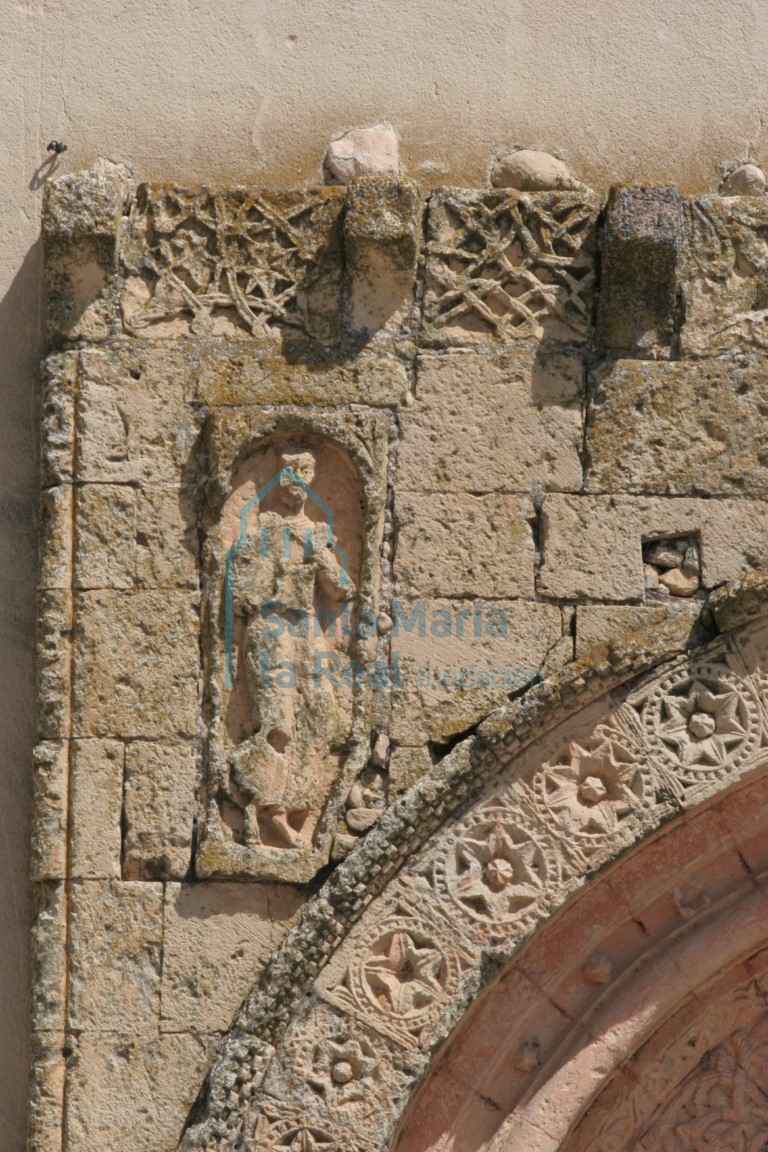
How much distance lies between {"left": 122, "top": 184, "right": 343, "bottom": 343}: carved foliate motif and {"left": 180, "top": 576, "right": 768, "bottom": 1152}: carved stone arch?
150cm

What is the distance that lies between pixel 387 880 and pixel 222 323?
1872 millimetres

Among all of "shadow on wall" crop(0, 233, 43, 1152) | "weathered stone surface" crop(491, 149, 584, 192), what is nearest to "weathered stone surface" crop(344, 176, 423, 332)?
"weathered stone surface" crop(491, 149, 584, 192)

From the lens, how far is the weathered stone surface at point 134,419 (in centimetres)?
535

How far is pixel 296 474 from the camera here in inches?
212

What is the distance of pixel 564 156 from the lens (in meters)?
5.67

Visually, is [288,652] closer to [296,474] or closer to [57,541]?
[296,474]

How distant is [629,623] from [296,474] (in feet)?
3.82

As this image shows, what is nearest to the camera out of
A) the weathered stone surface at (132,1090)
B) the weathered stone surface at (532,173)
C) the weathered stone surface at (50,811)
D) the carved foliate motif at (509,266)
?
the weathered stone surface at (132,1090)

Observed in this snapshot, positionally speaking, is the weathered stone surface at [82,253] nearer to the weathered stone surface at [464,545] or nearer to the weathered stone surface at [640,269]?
the weathered stone surface at [464,545]

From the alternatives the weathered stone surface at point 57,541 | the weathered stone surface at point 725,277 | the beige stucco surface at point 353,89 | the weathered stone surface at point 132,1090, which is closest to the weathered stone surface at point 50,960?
the weathered stone surface at point 132,1090

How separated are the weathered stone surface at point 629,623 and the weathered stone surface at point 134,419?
136 cm

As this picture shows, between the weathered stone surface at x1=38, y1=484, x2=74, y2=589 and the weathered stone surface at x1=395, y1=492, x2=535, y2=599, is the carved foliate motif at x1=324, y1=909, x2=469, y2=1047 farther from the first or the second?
the weathered stone surface at x1=38, y1=484, x2=74, y2=589

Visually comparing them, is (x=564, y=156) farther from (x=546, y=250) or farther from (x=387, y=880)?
(x=387, y=880)

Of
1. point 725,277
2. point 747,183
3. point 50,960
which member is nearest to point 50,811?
point 50,960
